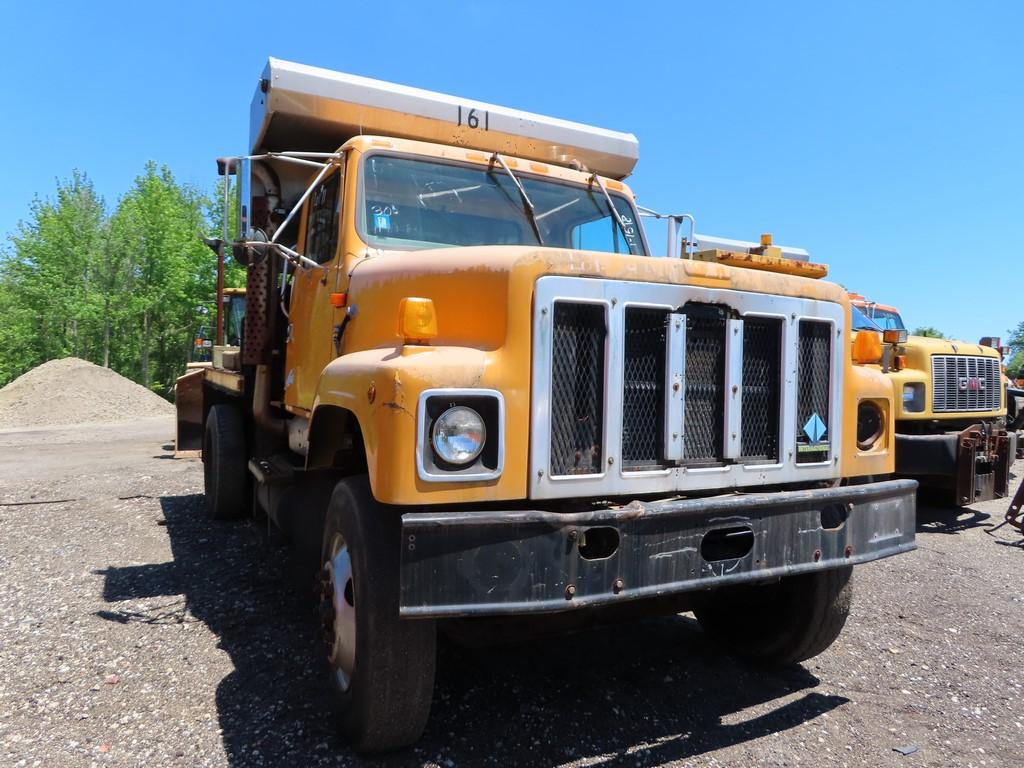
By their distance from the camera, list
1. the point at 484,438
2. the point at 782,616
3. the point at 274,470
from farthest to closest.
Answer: the point at 274,470
the point at 782,616
the point at 484,438

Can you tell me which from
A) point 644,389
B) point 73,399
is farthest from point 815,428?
point 73,399

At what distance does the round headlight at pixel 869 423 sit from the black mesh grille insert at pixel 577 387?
1.51m

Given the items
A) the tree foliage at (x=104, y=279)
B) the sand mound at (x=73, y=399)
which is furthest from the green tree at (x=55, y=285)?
the sand mound at (x=73, y=399)

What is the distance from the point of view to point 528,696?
329 centimetres

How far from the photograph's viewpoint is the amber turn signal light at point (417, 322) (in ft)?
8.23

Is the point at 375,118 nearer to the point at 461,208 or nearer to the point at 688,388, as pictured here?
the point at 461,208

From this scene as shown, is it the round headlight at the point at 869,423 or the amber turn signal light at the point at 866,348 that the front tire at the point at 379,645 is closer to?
the round headlight at the point at 869,423

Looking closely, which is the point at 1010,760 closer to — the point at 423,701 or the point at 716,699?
the point at 716,699

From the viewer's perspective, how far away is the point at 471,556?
2230 millimetres

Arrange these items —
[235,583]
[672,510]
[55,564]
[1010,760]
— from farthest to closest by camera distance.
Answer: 1. [55,564]
2. [235,583]
3. [1010,760]
4. [672,510]

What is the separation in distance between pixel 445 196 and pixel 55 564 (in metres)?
3.97

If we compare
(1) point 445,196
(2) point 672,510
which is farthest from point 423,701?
(1) point 445,196

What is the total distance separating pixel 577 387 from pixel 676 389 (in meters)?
0.40

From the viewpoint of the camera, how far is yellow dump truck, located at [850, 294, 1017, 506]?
23.8 ft
